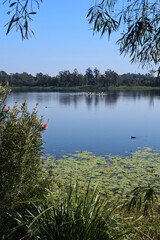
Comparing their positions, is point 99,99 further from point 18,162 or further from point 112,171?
point 18,162

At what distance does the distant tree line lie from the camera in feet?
363

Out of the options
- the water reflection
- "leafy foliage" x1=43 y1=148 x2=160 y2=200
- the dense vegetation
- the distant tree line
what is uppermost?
the distant tree line

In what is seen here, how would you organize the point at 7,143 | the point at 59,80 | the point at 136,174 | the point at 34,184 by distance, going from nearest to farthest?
the point at 7,143 → the point at 34,184 → the point at 136,174 → the point at 59,80

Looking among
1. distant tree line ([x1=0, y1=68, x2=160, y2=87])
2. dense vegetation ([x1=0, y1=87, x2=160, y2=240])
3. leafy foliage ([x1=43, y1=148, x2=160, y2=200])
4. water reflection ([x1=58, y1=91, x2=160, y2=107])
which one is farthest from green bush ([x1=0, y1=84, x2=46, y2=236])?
distant tree line ([x1=0, y1=68, x2=160, y2=87])

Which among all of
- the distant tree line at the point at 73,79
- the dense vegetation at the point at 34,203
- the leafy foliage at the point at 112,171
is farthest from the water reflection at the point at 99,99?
the distant tree line at the point at 73,79

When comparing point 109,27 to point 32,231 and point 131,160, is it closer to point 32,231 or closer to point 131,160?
point 32,231

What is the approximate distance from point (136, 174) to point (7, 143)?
6.11 meters

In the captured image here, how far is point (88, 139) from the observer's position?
1530 centimetres

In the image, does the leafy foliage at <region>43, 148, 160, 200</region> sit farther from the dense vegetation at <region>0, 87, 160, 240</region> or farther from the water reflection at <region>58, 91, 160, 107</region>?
the water reflection at <region>58, 91, 160, 107</region>

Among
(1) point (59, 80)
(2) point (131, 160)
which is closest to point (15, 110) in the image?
(2) point (131, 160)

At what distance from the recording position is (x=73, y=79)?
398ft

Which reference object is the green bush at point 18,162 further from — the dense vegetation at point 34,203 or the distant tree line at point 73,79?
the distant tree line at point 73,79

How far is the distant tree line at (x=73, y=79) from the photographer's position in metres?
111

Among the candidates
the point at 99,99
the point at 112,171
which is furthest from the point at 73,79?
the point at 112,171
